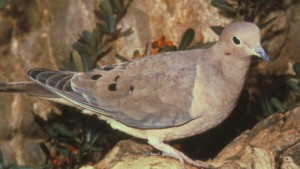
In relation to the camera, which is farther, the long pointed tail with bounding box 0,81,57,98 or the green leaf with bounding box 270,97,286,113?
the green leaf with bounding box 270,97,286,113

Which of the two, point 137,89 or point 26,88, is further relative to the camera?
point 26,88

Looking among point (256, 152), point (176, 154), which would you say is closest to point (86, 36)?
point (176, 154)

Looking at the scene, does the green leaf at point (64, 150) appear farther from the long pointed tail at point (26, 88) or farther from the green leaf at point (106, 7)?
the green leaf at point (106, 7)

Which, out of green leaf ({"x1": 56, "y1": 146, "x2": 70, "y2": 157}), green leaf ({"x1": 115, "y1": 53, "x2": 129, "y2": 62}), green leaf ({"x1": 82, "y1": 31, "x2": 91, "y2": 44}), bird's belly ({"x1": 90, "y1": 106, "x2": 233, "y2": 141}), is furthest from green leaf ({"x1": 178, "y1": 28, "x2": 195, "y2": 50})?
green leaf ({"x1": 56, "y1": 146, "x2": 70, "y2": 157})

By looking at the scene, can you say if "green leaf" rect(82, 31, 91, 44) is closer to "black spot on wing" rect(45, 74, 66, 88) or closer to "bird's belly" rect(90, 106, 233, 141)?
"black spot on wing" rect(45, 74, 66, 88)

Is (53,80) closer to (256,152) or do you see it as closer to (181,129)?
(181,129)

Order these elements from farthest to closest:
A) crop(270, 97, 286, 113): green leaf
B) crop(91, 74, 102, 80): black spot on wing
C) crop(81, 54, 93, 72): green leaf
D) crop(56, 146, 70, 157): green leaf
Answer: crop(56, 146, 70, 157): green leaf
crop(81, 54, 93, 72): green leaf
crop(270, 97, 286, 113): green leaf
crop(91, 74, 102, 80): black spot on wing

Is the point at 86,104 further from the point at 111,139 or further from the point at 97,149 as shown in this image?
the point at 111,139
